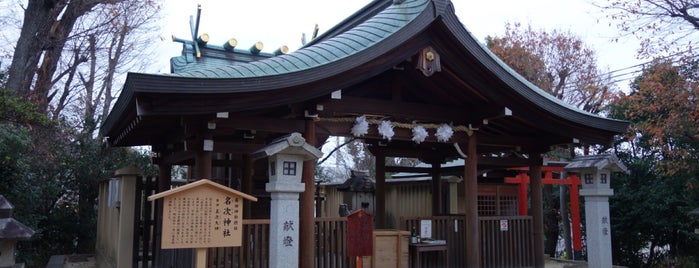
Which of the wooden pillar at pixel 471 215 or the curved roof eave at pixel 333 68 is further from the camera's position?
the wooden pillar at pixel 471 215

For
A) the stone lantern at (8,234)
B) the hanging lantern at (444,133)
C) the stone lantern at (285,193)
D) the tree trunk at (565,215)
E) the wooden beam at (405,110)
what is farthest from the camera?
the tree trunk at (565,215)

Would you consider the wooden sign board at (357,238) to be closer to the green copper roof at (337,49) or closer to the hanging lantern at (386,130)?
the hanging lantern at (386,130)

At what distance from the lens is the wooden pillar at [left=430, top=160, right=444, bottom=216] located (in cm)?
1228

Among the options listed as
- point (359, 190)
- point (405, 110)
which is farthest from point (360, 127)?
point (359, 190)

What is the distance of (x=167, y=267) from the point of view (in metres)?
9.31

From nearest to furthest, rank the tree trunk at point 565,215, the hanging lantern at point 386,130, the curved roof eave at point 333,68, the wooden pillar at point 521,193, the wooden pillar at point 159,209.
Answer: the curved roof eave at point 333,68 < the hanging lantern at point 386,130 < the wooden pillar at point 159,209 < the wooden pillar at point 521,193 < the tree trunk at point 565,215

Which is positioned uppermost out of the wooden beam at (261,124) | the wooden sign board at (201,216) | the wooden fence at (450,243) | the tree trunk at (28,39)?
the tree trunk at (28,39)

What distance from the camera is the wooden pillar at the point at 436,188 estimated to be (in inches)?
484

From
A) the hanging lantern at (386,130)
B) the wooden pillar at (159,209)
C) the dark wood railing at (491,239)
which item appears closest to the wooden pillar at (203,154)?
the wooden pillar at (159,209)

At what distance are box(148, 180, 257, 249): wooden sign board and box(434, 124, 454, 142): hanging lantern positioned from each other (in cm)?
448

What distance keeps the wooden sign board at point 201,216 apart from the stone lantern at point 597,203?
21.3 feet

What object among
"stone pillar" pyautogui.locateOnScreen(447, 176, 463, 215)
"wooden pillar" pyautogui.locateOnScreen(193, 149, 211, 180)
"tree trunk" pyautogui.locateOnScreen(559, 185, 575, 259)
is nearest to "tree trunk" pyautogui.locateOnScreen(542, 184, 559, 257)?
"tree trunk" pyautogui.locateOnScreen(559, 185, 575, 259)

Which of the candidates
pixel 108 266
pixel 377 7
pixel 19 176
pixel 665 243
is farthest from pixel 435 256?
pixel 665 243

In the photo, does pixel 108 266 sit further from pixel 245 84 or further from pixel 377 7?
pixel 377 7
